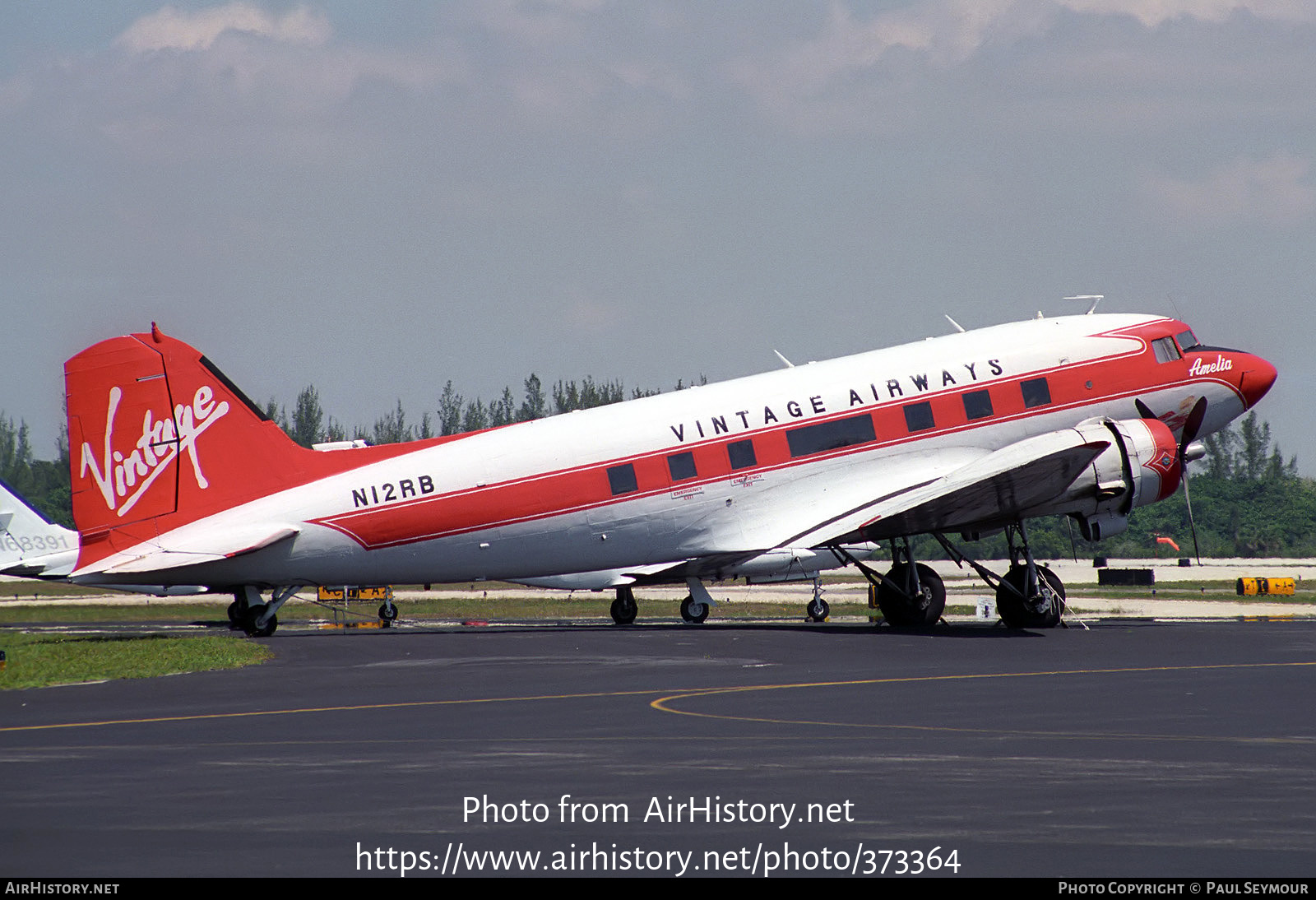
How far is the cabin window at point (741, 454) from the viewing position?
127ft

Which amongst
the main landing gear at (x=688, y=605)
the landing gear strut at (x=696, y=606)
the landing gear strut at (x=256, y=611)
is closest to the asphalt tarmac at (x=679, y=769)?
the landing gear strut at (x=256, y=611)

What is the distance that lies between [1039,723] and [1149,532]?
144m

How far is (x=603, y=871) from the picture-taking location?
1111 centimetres

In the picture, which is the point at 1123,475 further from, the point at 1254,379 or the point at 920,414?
the point at 1254,379

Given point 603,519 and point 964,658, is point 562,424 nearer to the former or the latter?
point 603,519

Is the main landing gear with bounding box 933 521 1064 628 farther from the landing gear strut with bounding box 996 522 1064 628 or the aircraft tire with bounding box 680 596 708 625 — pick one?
the aircraft tire with bounding box 680 596 708 625

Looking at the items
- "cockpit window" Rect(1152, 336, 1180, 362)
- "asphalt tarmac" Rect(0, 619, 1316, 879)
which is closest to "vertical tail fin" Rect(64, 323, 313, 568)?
"asphalt tarmac" Rect(0, 619, 1316, 879)

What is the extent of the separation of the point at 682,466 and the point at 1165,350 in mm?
12989

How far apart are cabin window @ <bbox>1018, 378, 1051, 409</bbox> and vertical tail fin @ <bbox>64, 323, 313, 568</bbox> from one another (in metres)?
17.5

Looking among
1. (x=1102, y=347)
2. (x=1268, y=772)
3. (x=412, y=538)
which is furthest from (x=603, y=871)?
(x=1102, y=347)

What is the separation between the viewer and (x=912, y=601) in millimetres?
40250

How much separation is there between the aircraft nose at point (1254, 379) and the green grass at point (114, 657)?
2590cm

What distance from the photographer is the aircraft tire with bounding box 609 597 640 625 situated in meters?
47.2

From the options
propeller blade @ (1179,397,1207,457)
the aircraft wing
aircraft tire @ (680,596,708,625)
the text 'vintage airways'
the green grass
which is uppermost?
the text 'vintage airways'
